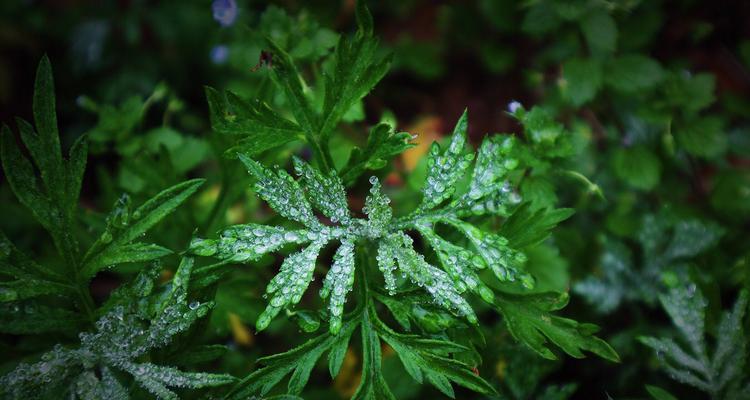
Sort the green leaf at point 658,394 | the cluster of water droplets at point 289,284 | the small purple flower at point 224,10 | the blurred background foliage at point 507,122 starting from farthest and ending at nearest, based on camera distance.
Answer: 1. the small purple flower at point 224,10
2. the blurred background foliage at point 507,122
3. the green leaf at point 658,394
4. the cluster of water droplets at point 289,284

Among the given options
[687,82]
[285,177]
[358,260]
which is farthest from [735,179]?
[285,177]

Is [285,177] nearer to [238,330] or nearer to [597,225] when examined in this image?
[238,330]

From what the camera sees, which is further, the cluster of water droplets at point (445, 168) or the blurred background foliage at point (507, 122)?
the blurred background foliage at point (507, 122)

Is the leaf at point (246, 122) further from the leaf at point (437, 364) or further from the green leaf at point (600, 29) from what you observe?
the green leaf at point (600, 29)

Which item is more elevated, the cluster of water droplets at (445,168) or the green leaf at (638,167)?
the green leaf at (638,167)

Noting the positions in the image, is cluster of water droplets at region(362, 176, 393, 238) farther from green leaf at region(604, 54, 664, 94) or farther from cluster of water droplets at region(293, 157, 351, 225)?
green leaf at region(604, 54, 664, 94)

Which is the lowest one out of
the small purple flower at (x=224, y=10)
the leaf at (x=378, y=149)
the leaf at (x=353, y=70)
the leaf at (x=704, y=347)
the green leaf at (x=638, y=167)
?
the leaf at (x=704, y=347)

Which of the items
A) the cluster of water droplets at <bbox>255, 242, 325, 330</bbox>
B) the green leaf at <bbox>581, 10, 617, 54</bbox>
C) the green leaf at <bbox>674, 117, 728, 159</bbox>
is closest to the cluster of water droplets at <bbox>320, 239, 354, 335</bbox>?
the cluster of water droplets at <bbox>255, 242, 325, 330</bbox>

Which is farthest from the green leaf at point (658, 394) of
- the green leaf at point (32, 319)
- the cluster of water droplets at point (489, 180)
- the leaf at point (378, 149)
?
the green leaf at point (32, 319)
